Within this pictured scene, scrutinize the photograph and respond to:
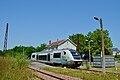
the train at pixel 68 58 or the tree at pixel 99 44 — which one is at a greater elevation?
the tree at pixel 99 44

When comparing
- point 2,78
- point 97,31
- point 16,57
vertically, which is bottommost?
point 2,78

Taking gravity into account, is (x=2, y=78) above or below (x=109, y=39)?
below

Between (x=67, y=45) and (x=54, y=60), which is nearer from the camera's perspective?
(x=54, y=60)

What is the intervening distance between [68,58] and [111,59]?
7.69m

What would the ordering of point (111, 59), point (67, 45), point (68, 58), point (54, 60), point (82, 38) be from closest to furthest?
point (68, 58), point (111, 59), point (54, 60), point (67, 45), point (82, 38)

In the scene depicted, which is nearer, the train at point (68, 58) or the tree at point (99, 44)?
the train at point (68, 58)

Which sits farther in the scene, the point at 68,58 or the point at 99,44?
the point at 99,44

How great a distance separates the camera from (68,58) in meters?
33.6

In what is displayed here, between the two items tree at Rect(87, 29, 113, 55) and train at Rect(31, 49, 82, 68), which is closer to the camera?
train at Rect(31, 49, 82, 68)

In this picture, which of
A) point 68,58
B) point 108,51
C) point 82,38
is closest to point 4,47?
point 68,58

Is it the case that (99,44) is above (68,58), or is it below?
above

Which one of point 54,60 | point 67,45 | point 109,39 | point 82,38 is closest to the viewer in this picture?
point 54,60

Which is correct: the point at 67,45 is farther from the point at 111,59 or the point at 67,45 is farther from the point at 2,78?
the point at 2,78

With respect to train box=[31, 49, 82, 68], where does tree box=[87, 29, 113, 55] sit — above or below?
above
